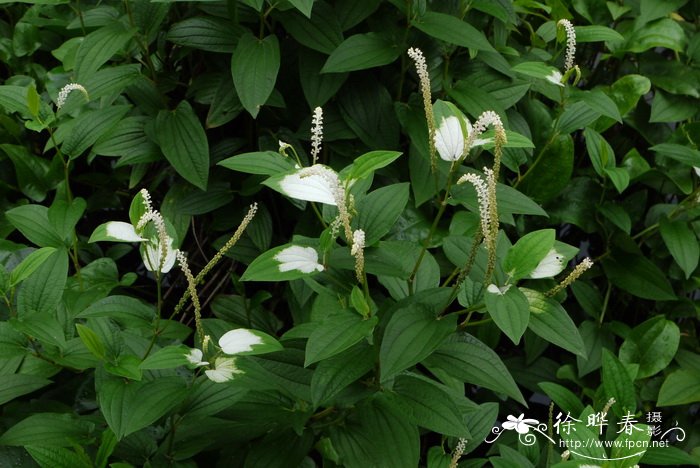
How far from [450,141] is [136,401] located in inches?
20.2

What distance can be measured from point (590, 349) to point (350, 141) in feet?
2.26

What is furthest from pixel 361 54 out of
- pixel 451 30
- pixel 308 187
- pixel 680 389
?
pixel 680 389

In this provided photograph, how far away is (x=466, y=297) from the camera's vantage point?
1050 millimetres

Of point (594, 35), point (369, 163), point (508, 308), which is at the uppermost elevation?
point (594, 35)

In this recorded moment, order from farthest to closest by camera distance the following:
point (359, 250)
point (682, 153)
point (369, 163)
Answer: point (682, 153)
point (369, 163)
point (359, 250)

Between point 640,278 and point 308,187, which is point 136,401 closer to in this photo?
point 308,187

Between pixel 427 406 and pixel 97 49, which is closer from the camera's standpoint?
pixel 427 406

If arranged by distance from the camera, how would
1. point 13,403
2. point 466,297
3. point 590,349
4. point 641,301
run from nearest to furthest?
1. point 466,297
2. point 13,403
3. point 590,349
4. point 641,301

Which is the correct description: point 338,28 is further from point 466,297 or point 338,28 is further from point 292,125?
point 466,297

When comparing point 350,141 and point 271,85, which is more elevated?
point 271,85

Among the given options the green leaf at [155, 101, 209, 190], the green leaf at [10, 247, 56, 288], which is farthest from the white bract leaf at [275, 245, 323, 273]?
the green leaf at [155, 101, 209, 190]

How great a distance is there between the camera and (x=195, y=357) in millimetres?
1016

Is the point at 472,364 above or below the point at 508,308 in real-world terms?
below

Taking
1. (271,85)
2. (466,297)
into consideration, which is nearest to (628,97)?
(271,85)
